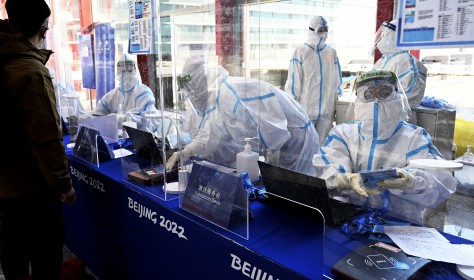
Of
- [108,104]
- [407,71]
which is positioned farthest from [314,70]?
[108,104]

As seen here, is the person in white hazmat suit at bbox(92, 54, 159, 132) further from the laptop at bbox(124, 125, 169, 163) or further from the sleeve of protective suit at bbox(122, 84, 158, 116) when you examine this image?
the laptop at bbox(124, 125, 169, 163)

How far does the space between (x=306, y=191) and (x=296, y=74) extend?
166 cm

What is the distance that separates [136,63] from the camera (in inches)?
95.1

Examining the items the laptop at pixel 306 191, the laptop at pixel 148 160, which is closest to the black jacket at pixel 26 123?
the laptop at pixel 148 160

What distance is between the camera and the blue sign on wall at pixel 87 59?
2561 mm

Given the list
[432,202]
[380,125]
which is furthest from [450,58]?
[432,202]

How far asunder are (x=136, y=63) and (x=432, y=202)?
1901 millimetres

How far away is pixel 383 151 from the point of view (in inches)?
54.4

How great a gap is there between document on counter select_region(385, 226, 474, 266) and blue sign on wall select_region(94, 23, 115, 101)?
2089 millimetres

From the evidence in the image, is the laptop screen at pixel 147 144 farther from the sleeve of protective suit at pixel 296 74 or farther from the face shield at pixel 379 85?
the sleeve of protective suit at pixel 296 74

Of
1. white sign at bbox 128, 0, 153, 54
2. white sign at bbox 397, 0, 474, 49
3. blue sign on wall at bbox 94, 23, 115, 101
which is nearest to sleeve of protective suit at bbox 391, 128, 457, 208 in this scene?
white sign at bbox 397, 0, 474, 49

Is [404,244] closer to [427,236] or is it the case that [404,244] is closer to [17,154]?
[427,236]

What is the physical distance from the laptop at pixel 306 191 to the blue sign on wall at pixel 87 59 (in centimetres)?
191

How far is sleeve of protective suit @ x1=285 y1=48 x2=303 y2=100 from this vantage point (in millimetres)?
2514
